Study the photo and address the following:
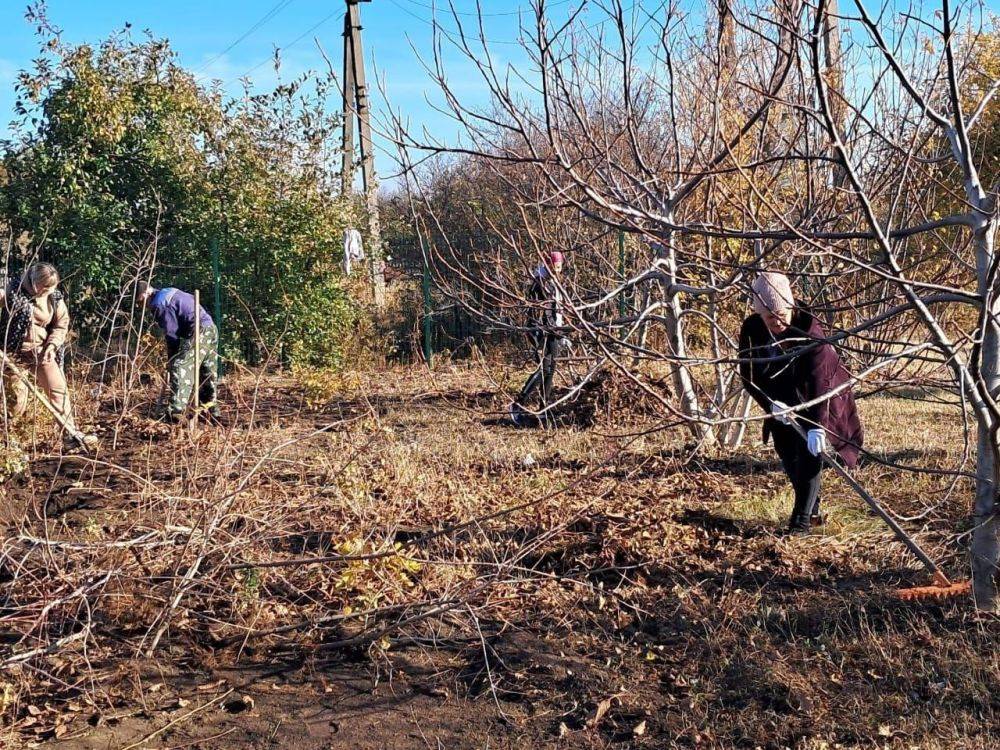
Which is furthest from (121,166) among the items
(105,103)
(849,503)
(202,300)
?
(849,503)

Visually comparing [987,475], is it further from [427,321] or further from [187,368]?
[427,321]

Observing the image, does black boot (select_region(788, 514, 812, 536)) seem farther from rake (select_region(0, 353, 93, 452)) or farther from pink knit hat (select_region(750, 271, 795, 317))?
rake (select_region(0, 353, 93, 452))

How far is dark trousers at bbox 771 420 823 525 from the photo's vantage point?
16.0 feet

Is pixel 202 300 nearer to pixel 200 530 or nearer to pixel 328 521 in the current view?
pixel 328 521

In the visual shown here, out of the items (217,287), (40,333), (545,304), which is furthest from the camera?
(217,287)

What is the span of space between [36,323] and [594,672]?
225 inches

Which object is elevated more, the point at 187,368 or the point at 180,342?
the point at 180,342

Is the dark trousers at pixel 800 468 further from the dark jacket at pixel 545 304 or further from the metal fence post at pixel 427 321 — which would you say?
the metal fence post at pixel 427 321

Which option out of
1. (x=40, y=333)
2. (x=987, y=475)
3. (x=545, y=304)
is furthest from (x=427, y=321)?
(x=987, y=475)

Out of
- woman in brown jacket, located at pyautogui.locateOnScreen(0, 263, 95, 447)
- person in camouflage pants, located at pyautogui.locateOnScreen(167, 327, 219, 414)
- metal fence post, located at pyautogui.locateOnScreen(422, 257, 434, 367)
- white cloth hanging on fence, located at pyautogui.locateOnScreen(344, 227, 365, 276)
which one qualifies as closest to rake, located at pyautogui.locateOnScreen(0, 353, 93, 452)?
woman in brown jacket, located at pyautogui.locateOnScreen(0, 263, 95, 447)

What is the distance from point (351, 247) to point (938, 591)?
923cm

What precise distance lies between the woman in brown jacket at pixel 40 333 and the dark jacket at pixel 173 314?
77cm

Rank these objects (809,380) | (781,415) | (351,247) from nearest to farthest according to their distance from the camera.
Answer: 1. (781,415)
2. (809,380)
3. (351,247)

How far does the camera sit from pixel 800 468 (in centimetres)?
493
